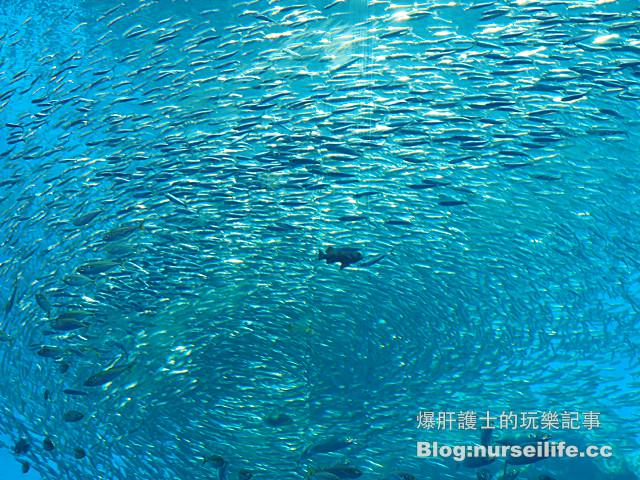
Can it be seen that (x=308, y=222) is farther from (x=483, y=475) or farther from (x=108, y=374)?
(x=483, y=475)

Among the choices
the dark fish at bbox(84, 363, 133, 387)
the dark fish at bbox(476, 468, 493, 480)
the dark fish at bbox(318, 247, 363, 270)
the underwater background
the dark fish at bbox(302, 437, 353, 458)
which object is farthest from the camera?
the underwater background

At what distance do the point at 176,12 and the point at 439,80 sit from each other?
588 centimetres

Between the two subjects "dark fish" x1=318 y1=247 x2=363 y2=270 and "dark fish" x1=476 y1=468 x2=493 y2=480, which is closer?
"dark fish" x1=318 y1=247 x2=363 y2=270

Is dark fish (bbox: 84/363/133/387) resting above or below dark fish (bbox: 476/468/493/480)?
above

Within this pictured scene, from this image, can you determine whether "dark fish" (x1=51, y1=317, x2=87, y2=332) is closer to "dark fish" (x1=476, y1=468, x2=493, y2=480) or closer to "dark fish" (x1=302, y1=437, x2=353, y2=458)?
"dark fish" (x1=302, y1=437, x2=353, y2=458)

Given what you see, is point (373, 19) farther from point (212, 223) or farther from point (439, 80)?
point (212, 223)

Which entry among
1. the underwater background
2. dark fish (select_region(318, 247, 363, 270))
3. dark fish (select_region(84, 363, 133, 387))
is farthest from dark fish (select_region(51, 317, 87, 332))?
dark fish (select_region(318, 247, 363, 270))

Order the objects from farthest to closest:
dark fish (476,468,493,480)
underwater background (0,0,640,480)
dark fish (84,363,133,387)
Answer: underwater background (0,0,640,480), dark fish (476,468,493,480), dark fish (84,363,133,387)

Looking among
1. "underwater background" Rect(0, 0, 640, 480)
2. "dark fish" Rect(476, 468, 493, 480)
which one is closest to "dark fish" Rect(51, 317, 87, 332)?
"underwater background" Rect(0, 0, 640, 480)

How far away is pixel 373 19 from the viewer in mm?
10164

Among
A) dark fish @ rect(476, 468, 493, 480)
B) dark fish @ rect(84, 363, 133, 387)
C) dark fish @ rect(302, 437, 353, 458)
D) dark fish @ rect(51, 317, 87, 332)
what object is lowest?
dark fish @ rect(476, 468, 493, 480)

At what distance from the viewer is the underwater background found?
991cm

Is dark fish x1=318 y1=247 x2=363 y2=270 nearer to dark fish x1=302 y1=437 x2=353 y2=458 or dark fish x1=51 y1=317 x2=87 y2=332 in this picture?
dark fish x1=302 y1=437 x2=353 y2=458

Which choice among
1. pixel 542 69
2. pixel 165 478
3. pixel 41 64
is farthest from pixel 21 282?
pixel 542 69
